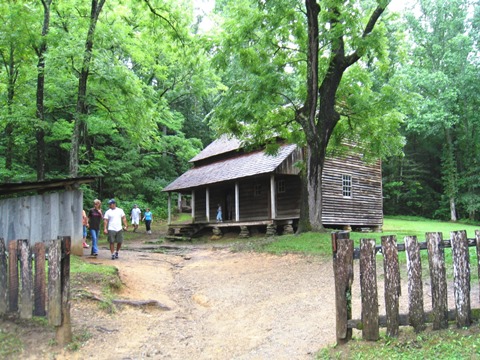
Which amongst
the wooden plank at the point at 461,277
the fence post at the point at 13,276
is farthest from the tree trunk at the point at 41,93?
the wooden plank at the point at 461,277

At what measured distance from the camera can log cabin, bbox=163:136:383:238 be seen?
74.7 feet

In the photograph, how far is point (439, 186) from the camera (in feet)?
160

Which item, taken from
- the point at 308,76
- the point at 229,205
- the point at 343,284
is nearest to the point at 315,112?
the point at 308,76

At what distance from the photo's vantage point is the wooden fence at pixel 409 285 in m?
4.93

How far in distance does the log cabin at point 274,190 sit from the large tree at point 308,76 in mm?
4286

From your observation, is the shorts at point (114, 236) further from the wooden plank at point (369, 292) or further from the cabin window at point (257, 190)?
the cabin window at point (257, 190)

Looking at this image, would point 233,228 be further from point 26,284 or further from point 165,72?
point 26,284

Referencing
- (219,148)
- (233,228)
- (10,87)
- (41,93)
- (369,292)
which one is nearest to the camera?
(369,292)

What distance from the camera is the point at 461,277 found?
16.3 ft

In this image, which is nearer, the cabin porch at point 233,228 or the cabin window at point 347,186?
the cabin porch at point 233,228

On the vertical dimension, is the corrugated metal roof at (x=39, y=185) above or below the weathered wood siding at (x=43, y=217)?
above

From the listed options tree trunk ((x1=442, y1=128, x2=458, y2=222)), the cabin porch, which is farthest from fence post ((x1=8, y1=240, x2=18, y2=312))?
tree trunk ((x1=442, y1=128, x2=458, y2=222))

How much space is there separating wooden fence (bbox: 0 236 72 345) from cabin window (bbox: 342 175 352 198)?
71.1ft

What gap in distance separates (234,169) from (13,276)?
19.1 metres
